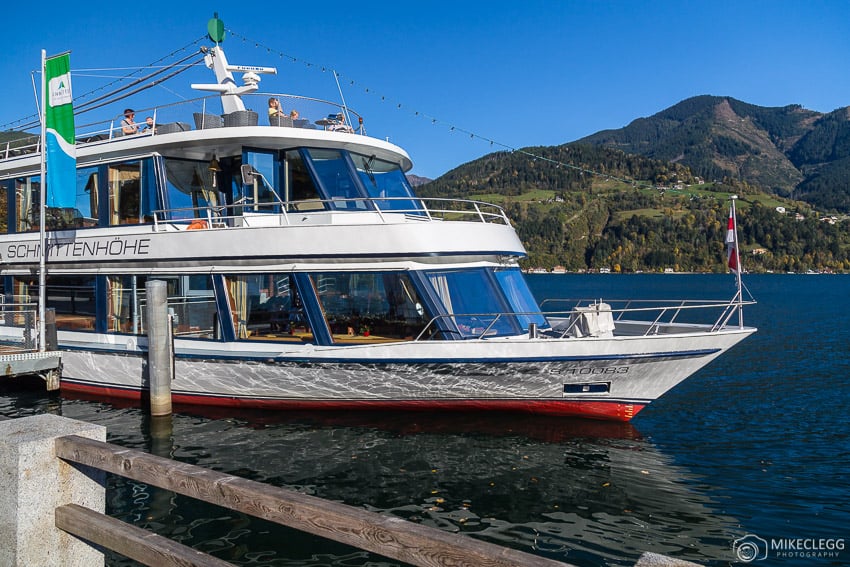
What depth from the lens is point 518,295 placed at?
12.1m

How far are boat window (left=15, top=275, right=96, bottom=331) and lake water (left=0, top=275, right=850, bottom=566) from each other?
162 cm

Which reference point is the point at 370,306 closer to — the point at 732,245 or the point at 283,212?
the point at 283,212

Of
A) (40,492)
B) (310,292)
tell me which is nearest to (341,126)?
(310,292)

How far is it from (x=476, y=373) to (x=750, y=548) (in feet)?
15.3

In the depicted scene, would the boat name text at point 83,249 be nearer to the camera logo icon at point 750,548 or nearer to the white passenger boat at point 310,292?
the white passenger boat at point 310,292

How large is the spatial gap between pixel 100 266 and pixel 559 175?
195m

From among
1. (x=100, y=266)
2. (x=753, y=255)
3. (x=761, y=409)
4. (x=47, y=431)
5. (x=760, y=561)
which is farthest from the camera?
(x=753, y=255)

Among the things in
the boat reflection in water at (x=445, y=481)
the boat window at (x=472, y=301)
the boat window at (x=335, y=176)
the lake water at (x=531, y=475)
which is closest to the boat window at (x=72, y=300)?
the lake water at (x=531, y=475)

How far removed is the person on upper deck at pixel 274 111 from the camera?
43.7 ft

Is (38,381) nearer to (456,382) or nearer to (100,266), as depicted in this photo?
(100,266)

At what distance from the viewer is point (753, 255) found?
147m

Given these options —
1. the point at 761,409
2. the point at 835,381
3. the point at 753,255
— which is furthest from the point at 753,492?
the point at 753,255

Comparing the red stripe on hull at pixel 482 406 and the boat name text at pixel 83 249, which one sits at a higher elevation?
the boat name text at pixel 83 249

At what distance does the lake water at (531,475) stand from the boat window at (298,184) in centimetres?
395
